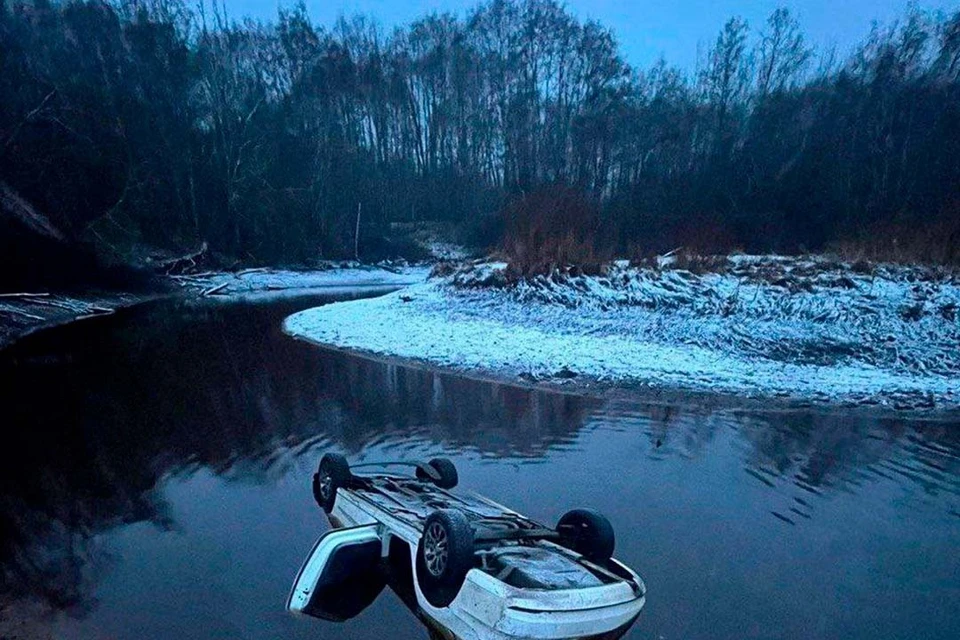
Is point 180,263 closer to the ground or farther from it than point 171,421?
farther from it

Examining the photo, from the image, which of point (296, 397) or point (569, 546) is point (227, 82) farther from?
point (569, 546)

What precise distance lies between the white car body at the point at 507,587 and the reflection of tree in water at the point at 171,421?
2394 mm

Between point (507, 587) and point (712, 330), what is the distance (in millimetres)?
13012

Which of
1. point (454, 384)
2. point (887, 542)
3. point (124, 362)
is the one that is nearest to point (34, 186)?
point (124, 362)

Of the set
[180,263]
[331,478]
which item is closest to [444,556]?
[331,478]

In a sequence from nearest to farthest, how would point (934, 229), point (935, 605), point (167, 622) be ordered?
point (167, 622) < point (935, 605) < point (934, 229)

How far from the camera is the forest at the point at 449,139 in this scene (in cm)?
3027

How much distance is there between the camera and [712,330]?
15367 mm

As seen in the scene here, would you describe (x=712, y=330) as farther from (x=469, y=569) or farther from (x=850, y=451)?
(x=469, y=569)

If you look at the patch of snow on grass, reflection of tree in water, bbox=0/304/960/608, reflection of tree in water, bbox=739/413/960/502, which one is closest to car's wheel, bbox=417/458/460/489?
reflection of tree in water, bbox=0/304/960/608

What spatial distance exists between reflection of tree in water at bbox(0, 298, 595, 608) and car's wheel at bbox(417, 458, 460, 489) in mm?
2020

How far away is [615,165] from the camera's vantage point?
4834 cm

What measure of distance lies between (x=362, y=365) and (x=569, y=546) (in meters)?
10.2

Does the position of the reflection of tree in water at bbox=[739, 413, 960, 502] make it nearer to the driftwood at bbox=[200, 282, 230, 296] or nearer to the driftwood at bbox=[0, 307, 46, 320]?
the driftwood at bbox=[0, 307, 46, 320]
